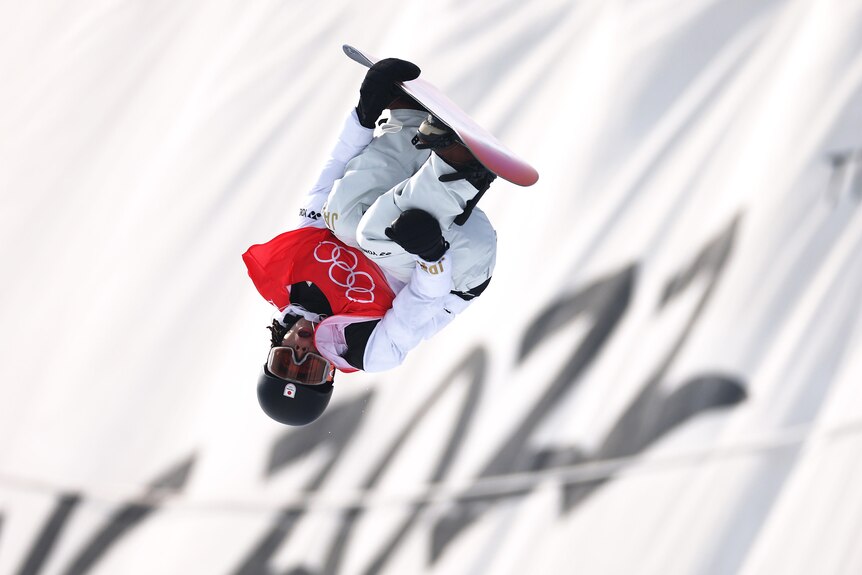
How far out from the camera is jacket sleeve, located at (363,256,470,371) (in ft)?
4.34

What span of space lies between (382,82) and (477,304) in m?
0.95

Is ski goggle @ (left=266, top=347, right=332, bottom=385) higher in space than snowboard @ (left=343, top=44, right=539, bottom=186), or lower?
lower

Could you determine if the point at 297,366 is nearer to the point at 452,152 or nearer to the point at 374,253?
the point at 374,253

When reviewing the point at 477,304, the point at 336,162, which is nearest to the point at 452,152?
the point at 336,162

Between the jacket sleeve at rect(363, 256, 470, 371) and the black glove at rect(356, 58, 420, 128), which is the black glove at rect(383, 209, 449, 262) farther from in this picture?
the black glove at rect(356, 58, 420, 128)

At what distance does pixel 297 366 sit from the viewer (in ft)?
4.83

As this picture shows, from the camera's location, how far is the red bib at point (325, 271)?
1.44 metres

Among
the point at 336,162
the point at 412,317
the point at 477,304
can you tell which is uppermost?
the point at 477,304

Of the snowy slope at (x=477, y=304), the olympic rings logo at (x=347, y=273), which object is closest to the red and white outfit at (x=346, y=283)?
the olympic rings logo at (x=347, y=273)

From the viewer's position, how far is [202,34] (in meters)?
2.52

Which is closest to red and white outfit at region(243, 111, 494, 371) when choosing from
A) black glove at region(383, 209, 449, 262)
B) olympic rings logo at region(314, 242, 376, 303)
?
olympic rings logo at region(314, 242, 376, 303)

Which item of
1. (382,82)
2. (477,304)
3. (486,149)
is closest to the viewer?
(486,149)

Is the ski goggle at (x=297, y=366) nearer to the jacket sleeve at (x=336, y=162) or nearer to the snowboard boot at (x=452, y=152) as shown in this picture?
the jacket sleeve at (x=336, y=162)

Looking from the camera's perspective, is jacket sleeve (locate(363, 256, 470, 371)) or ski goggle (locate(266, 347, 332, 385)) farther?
ski goggle (locate(266, 347, 332, 385))
